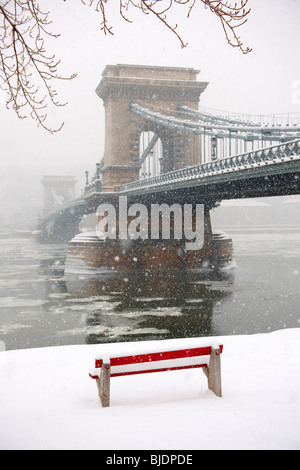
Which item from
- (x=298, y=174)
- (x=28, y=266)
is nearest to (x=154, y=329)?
(x=298, y=174)

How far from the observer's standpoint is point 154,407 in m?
4.15

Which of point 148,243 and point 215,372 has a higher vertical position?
point 148,243

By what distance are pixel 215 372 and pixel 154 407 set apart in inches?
25.3

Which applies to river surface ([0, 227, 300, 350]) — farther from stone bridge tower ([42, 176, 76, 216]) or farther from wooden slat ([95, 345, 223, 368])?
stone bridge tower ([42, 176, 76, 216])

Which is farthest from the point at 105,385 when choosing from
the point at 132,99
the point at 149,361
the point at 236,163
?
the point at 132,99

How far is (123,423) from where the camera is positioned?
3.79 meters

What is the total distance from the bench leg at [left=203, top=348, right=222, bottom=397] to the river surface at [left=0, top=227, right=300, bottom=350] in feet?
27.6

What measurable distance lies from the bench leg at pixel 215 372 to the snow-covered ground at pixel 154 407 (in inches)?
3.1

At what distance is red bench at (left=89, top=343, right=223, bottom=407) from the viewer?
4.23 metres

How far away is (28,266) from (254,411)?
29.6m

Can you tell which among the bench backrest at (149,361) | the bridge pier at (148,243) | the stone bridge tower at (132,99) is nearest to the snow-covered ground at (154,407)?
the bench backrest at (149,361)

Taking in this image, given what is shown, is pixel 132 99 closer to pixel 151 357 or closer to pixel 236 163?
pixel 236 163

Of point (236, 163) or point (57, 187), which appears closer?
point (236, 163)
